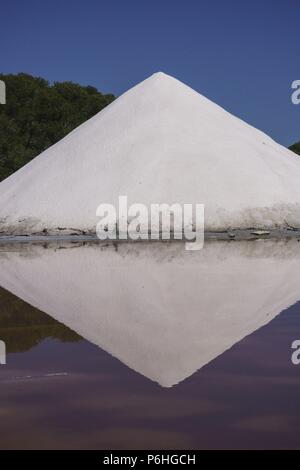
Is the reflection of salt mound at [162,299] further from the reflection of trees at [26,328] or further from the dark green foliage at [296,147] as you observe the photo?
the dark green foliage at [296,147]

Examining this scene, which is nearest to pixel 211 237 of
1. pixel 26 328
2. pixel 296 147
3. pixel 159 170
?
pixel 159 170

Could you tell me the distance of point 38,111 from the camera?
6650 cm

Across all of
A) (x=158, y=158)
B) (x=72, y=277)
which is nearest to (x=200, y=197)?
(x=158, y=158)

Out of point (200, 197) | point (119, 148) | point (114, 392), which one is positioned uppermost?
point (119, 148)

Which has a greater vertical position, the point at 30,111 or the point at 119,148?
the point at 30,111

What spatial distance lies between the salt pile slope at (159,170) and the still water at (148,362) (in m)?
22.6

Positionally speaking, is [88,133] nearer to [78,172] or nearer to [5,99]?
[78,172]

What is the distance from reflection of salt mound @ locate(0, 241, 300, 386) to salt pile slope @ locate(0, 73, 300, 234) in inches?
653

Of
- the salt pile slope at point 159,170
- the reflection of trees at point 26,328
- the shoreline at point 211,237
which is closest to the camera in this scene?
the reflection of trees at point 26,328

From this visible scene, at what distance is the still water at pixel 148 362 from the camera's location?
4785 mm

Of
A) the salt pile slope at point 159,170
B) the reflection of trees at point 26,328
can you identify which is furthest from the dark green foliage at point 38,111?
the reflection of trees at point 26,328

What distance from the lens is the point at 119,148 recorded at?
1678 inches

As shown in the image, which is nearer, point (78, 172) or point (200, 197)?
point (200, 197)

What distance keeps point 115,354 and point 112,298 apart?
4.54 metres
